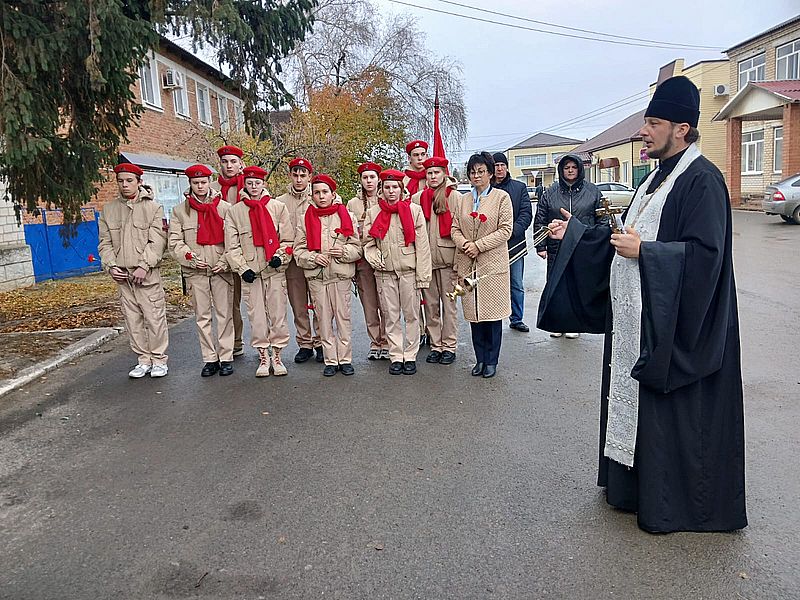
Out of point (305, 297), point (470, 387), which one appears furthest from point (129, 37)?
point (470, 387)

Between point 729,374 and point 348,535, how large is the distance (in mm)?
2078

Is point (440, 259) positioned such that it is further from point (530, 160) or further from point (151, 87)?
point (530, 160)

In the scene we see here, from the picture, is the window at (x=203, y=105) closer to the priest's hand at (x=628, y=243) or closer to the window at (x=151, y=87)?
the window at (x=151, y=87)

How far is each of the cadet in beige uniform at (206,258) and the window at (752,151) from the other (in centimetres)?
3308

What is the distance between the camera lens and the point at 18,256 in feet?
42.3

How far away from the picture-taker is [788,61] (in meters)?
31.9

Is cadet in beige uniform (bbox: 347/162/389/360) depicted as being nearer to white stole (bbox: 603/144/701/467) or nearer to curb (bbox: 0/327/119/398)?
curb (bbox: 0/327/119/398)

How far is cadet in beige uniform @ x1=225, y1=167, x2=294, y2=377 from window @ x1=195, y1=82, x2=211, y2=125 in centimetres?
2008

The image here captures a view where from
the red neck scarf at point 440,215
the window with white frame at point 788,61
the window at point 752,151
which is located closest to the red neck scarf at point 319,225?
the red neck scarf at point 440,215

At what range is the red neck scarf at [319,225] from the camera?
6.41 meters

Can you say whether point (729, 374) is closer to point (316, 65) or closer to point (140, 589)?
point (140, 589)

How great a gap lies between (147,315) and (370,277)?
2.30 meters

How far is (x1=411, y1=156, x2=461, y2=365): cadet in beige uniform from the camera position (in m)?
6.61

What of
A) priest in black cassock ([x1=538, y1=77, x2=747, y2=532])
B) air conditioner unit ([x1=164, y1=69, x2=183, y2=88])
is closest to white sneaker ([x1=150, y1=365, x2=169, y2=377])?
priest in black cassock ([x1=538, y1=77, x2=747, y2=532])
